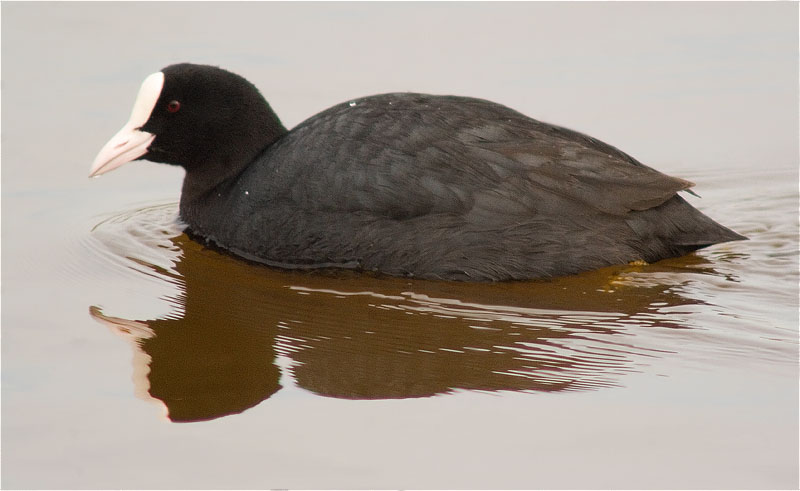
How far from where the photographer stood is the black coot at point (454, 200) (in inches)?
219

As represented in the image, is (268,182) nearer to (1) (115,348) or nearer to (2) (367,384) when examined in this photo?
(1) (115,348)

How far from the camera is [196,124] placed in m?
6.30

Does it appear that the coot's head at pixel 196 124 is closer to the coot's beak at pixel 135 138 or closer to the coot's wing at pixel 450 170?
the coot's beak at pixel 135 138

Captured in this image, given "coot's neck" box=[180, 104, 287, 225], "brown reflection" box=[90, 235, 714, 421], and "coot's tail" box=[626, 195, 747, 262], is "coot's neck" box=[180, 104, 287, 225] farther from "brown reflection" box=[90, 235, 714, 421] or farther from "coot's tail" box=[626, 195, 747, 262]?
"coot's tail" box=[626, 195, 747, 262]

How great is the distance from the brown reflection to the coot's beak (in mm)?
646

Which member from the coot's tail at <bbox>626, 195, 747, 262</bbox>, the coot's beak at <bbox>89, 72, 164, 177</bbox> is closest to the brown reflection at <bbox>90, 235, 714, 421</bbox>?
the coot's tail at <bbox>626, 195, 747, 262</bbox>

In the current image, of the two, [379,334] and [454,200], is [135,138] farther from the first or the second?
[379,334]

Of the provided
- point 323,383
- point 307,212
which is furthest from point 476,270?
point 323,383

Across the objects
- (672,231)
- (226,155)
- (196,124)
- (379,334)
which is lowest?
(379,334)

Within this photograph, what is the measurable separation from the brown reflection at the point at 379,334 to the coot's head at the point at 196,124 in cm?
65

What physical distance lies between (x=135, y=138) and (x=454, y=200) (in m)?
1.80

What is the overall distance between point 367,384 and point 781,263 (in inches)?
92.0

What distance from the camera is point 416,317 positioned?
17.4 ft

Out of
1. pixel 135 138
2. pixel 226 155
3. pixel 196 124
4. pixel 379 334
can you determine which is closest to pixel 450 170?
pixel 379 334
